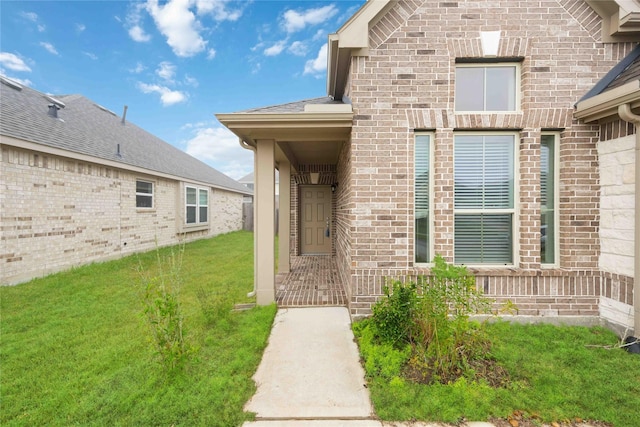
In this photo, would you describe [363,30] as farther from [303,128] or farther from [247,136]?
[247,136]

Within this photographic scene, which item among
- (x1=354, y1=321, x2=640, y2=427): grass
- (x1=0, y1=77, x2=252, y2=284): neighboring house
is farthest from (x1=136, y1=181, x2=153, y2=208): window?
(x1=354, y1=321, x2=640, y2=427): grass

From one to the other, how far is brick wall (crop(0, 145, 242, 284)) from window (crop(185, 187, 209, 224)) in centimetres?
200

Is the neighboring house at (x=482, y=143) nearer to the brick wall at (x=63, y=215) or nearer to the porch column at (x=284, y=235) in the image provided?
the porch column at (x=284, y=235)

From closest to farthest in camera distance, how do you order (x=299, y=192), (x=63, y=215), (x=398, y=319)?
1. (x=398, y=319)
2. (x=63, y=215)
3. (x=299, y=192)

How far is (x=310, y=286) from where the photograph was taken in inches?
203

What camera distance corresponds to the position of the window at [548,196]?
3701 mm

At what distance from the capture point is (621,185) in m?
3.30

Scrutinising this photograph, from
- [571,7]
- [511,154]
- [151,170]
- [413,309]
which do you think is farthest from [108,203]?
[571,7]

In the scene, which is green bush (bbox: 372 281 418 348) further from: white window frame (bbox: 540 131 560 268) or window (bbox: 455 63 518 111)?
window (bbox: 455 63 518 111)

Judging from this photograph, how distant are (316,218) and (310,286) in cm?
334

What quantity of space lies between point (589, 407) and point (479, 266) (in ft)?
5.92

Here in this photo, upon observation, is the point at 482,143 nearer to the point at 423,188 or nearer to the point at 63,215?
the point at 423,188

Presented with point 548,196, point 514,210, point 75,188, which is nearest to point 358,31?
point 514,210

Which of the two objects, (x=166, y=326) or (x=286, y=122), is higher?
(x=286, y=122)
